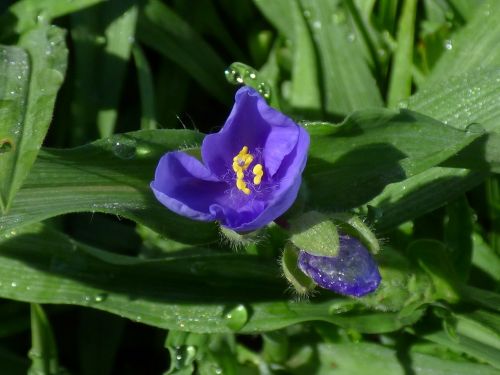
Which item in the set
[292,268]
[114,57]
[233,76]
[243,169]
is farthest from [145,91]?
[292,268]

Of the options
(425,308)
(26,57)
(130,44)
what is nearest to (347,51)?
(130,44)

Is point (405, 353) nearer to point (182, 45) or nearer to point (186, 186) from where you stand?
point (186, 186)

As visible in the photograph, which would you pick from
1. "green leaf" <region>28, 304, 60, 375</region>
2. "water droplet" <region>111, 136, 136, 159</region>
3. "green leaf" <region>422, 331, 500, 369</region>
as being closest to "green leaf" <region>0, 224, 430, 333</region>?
"green leaf" <region>422, 331, 500, 369</region>

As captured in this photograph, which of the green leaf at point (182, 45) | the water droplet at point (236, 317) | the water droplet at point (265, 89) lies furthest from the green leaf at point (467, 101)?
the green leaf at point (182, 45)

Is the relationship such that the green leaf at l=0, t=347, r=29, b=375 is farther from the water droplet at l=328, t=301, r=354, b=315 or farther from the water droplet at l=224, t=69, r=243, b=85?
the water droplet at l=224, t=69, r=243, b=85

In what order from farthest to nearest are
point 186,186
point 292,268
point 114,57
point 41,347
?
point 114,57 < point 41,347 < point 292,268 < point 186,186

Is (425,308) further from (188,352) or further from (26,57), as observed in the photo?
(26,57)

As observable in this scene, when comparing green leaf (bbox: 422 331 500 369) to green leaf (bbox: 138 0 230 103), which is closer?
green leaf (bbox: 422 331 500 369)
